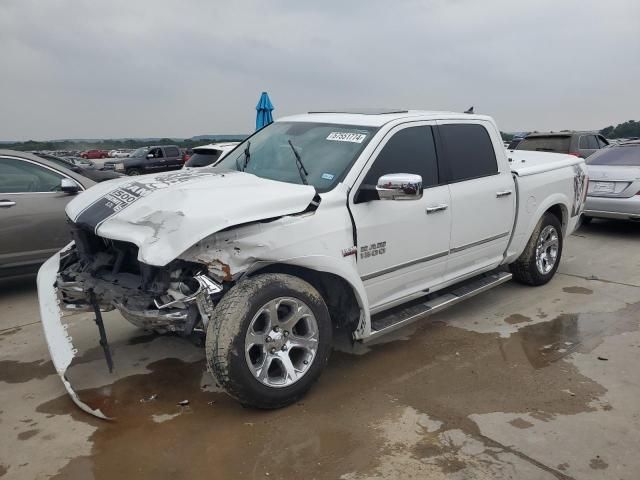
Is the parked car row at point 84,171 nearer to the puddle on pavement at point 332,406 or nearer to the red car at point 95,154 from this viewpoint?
the puddle on pavement at point 332,406

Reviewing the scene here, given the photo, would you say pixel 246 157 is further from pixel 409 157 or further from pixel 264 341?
pixel 264 341

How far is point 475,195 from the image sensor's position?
14.9ft

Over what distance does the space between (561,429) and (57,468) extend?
2801mm

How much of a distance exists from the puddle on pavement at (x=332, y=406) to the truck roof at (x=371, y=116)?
1819 millimetres

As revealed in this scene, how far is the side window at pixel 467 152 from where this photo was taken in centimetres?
446

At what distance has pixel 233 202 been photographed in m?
3.17

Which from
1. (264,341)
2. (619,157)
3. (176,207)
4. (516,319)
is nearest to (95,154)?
(619,157)

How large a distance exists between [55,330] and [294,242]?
5.34 feet

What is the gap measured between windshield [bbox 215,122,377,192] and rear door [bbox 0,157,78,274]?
7.76 feet

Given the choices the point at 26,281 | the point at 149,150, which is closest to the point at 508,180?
the point at 26,281

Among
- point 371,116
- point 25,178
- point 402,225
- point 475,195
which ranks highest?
point 371,116

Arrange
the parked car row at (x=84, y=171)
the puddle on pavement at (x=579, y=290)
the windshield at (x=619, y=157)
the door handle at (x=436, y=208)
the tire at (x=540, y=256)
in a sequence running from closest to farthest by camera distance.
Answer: the door handle at (x=436, y=208)
the tire at (x=540, y=256)
the puddle on pavement at (x=579, y=290)
the parked car row at (x=84, y=171)
the windshield at (x=619, y=157)

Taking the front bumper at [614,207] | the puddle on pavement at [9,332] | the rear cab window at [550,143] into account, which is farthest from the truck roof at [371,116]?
the rear cab window at [550,143]

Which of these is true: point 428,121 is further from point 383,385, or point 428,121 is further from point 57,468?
point 57,468
